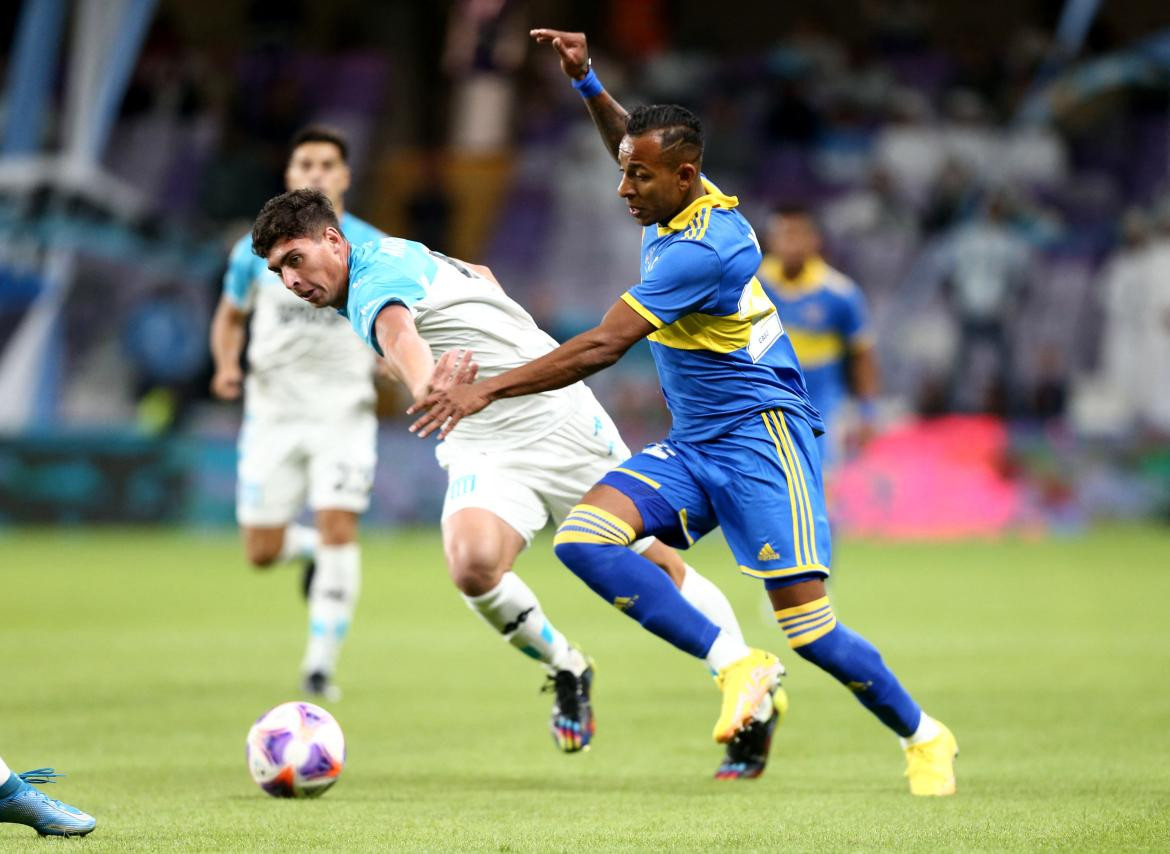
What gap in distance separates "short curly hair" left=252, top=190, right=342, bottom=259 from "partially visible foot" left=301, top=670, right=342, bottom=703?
3.20 meters

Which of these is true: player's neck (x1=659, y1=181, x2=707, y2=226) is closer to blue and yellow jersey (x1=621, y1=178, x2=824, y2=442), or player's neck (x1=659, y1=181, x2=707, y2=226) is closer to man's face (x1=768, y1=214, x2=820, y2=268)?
blue and yellow jersey (x1=621, y1=178, x2=824, y2=442)

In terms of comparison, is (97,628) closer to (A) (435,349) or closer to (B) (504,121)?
(A) (435,349)

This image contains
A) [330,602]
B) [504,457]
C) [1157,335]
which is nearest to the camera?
[504,457]

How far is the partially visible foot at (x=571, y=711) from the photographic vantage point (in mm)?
6891

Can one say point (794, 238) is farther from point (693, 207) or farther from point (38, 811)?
point (38, 811)

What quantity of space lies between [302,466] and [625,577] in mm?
3696

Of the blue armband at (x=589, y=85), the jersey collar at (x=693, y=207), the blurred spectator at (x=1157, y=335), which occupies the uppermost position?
the blurred spectator at (x=1157, y=335)

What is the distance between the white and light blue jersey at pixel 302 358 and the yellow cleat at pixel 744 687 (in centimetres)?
376

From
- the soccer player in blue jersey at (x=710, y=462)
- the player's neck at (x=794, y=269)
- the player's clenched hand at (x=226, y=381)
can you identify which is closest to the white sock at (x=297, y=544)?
the player's clenched hand at (x=226, y=381)

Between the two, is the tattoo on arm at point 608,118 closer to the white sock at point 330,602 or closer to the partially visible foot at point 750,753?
the partially visible foot at point 750,753

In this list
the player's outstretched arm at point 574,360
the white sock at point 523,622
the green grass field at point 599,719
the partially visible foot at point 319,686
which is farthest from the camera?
the partially visible foot at point 319,686

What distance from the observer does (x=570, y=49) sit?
698 centimetres

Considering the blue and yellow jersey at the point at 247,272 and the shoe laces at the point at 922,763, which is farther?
the blue and yellow jersey at the point at 247,272

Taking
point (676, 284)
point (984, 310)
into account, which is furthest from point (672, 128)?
point (984, 310)
